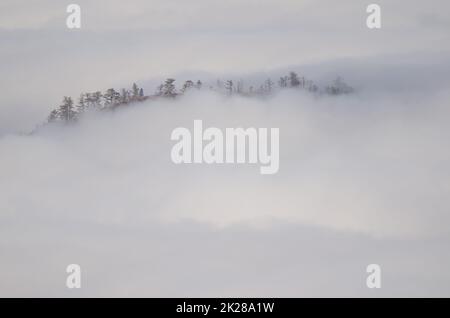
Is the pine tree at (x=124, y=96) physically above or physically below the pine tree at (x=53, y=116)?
above

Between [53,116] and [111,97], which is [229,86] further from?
[53,116]

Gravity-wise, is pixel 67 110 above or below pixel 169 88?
below

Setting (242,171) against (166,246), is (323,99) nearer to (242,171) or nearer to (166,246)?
(242,171)

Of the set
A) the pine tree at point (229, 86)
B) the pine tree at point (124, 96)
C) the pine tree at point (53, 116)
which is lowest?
the pine tree at point (53, 116)

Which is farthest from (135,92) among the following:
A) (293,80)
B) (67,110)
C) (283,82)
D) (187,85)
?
(293,80)

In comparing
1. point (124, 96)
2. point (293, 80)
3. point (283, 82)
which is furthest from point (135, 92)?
point (293, 80)

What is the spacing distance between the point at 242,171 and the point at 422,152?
77.7 inches

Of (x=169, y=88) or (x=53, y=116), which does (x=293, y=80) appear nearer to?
(x=169, y=88)

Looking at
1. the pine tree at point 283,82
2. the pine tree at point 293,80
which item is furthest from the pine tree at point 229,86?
the pine tree at point 293,80

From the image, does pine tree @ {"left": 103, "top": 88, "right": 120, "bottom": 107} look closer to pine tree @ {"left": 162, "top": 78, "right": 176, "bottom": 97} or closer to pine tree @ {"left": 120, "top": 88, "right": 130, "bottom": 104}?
pine tree @ {"left": 120, "top": 88, "right": 130, "bottom": 104}

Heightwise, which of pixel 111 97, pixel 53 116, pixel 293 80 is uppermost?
pixel 293 80

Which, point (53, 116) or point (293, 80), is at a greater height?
point (293, 80)

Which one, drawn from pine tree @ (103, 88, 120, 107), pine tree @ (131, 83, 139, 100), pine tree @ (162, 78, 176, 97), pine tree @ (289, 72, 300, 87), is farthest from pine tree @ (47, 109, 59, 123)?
pine tree @ (289, 72, 300, 87)

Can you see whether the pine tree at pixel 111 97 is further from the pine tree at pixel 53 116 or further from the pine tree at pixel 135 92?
the pine tree at pixel 53 116
